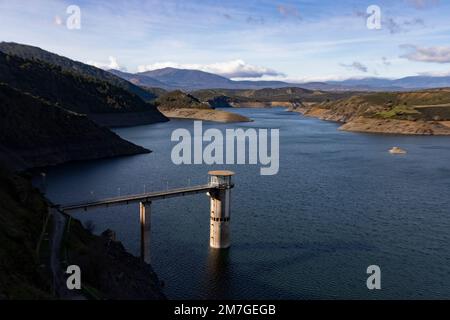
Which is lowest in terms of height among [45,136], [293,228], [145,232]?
[293,228]

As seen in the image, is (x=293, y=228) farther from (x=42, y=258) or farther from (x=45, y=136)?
(x=45, y=136)

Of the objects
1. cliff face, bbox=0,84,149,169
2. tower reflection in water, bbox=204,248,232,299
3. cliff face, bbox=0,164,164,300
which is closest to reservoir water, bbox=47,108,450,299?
tower reflection in water, bbox=204,248,232,299

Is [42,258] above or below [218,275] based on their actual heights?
above

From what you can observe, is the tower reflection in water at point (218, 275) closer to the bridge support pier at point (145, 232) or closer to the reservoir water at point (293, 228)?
the reservoir water at point (293, 228)

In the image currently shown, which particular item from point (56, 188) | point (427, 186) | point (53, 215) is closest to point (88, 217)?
point (53, 215)

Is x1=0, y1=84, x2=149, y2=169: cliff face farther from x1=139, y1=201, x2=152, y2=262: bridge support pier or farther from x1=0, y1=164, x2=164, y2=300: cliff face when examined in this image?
x1=0, y1=164, x2=164, y2=300: cliff face

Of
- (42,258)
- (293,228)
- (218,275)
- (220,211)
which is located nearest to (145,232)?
(220,211)

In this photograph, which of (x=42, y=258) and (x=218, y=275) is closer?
(x=42, y=258)
